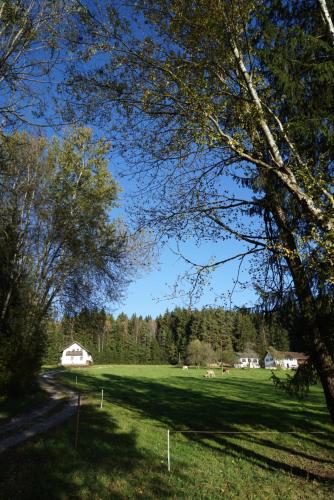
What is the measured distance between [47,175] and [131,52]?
493 inches

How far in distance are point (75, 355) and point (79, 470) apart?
7941 centimetres

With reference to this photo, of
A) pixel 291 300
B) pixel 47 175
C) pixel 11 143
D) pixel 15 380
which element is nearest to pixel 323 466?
pixel 291 300

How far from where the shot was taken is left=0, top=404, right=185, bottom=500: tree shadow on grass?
6.86 m

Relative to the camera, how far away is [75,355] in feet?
275

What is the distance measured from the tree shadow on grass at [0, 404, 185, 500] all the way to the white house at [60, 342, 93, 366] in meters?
75.6

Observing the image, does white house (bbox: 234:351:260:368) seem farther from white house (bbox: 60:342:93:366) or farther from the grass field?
the grass field

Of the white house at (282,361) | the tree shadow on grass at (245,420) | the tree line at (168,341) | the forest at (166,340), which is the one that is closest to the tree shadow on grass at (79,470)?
the tree shadow on grass at (245,420)

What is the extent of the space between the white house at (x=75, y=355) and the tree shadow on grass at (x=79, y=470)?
7558cm

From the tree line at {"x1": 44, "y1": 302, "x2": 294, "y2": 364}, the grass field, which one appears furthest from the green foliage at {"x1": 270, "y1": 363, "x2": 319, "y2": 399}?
the tree line at {"x1": 44, "y1": 302, "x2": 294, "y2": 364}

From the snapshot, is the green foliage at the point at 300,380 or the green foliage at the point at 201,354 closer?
the green foliage at the point at 300,380

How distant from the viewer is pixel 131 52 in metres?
7.49

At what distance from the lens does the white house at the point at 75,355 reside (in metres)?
83.0

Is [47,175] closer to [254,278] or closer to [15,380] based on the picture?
[15,380]

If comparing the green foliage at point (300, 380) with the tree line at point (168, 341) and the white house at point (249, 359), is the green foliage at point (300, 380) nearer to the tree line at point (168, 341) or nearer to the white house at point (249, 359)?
the tree line at point (168, 341)
